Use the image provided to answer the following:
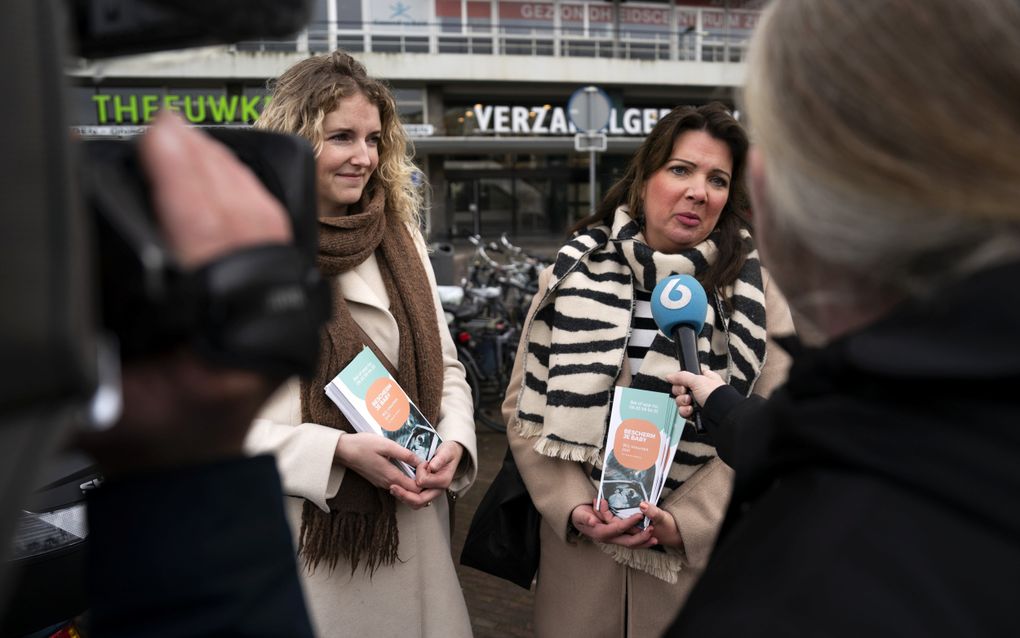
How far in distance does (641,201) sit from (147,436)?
6.32ft

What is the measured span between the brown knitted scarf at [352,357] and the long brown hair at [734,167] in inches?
24.0

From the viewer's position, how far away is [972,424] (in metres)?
0.66

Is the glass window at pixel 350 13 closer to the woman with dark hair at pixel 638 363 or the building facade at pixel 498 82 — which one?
the building facade at pixel 498 82

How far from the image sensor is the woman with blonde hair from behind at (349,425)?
197cm

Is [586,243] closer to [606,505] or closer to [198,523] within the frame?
[606,505]

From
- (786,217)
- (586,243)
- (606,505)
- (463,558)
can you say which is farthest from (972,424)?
(463,558)

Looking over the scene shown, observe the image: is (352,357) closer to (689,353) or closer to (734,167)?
(689,353)

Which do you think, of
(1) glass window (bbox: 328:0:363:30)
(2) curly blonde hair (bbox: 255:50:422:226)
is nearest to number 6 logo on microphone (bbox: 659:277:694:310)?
(2) curly blonde hair (bbox: 255:50:422:226)

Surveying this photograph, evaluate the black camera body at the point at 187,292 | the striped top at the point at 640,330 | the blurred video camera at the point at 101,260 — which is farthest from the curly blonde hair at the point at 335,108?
the black camera body at the point at 187,292

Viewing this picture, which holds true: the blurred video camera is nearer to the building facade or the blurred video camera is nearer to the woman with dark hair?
the woman with dark hair

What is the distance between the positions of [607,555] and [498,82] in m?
22.6

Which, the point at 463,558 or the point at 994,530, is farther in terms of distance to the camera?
the point at 463,558

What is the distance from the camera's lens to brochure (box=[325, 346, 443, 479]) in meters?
1.95

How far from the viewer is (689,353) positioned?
1.85m
